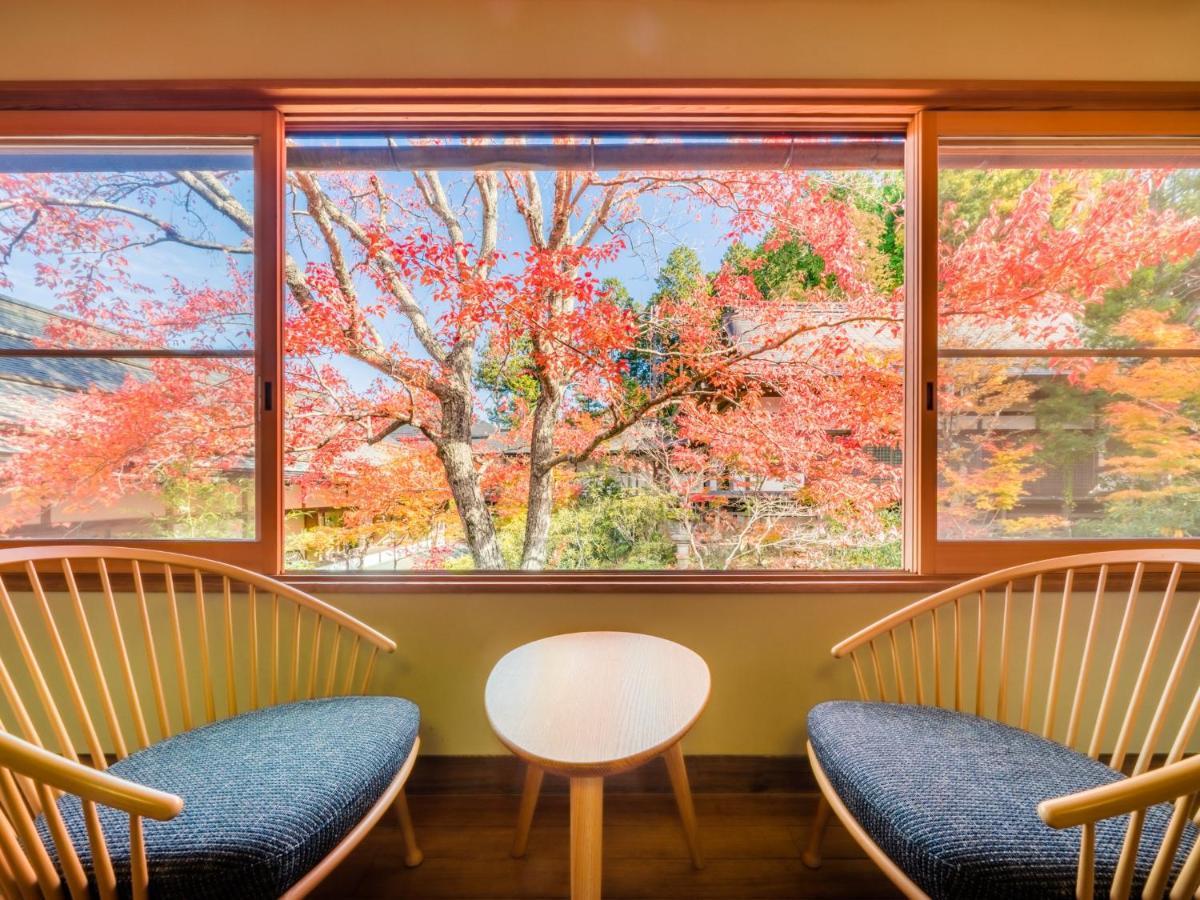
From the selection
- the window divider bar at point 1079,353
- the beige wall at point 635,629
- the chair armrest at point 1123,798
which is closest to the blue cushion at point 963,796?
the chair armrest at point 1123,798

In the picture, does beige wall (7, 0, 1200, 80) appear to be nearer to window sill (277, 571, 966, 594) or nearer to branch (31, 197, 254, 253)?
branch (31, 197, 254, 253)

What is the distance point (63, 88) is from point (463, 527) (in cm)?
188

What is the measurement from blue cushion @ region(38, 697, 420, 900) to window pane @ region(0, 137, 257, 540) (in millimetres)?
741

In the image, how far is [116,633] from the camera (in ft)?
3.90

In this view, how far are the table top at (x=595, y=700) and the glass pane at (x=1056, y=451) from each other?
3.53ft

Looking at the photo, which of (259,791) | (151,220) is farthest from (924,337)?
(151,220)

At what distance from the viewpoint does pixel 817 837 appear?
4.17 feet

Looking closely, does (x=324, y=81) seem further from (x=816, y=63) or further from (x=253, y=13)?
(x=816, y=63)

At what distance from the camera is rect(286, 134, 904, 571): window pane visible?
1783mm

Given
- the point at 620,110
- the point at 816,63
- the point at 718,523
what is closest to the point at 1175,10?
the point at 816,63

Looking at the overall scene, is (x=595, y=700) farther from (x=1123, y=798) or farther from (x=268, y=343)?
(x=268, y=343)

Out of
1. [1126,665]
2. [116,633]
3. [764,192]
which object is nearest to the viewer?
[116,633]

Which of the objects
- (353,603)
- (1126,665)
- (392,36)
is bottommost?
(1126,665)

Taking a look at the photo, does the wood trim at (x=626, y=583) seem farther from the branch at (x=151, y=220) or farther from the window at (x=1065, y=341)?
the branch at (x=151, y=220)
